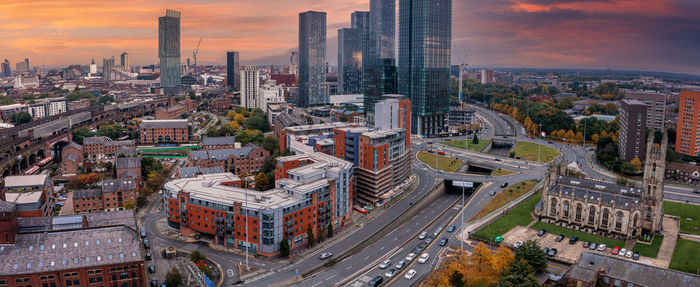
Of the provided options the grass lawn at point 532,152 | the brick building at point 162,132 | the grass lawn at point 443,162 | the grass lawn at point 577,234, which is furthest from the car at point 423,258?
the brick building at point 162,132

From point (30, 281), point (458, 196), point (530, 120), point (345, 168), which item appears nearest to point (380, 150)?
point (345, 168)

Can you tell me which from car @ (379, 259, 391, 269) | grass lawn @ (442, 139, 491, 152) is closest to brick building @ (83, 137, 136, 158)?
grass lawn @ (442, 139, 491, 152)

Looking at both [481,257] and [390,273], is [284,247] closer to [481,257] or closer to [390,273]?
[390,273]

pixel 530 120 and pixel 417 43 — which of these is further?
pixel 530 120

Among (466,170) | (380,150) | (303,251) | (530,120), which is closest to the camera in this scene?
(303,251)

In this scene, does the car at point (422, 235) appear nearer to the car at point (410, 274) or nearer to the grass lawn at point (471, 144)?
the car at point (410, 274)

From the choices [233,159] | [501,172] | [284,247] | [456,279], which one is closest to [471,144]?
[501,172]

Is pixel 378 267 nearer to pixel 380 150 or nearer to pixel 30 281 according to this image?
pixel 380 150
